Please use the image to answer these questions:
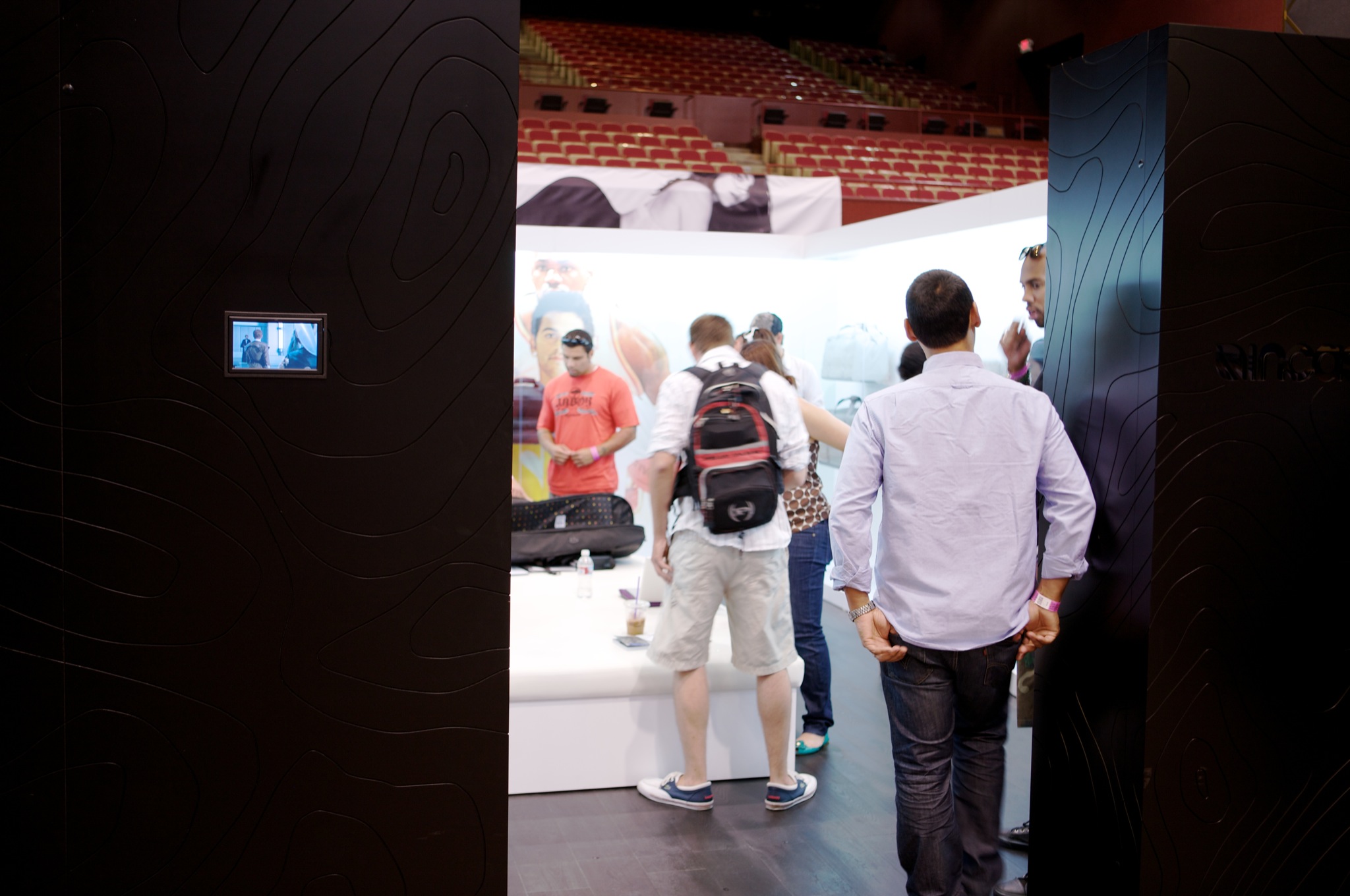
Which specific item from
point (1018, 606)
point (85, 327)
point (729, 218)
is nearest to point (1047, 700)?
point (1018, 606)

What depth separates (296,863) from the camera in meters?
1.81

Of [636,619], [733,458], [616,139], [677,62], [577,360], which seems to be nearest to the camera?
[733,458]

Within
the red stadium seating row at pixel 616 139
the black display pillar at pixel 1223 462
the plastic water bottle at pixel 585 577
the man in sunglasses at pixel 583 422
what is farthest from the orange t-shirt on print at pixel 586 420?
the red stadium seating row at pixel 616 139

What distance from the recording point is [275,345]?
5.74 feet

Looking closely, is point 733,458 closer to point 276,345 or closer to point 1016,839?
point 1016,839

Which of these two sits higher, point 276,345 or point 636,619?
point 276,345

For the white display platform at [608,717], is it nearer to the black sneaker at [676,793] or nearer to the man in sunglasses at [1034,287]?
the black sneaker at [676,793]

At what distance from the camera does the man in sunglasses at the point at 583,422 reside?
193 inches

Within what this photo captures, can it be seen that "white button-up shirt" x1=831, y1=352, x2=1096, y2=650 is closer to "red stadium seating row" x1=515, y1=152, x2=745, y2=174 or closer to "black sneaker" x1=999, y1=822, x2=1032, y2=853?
"black sneaker" x1=999, y1=822, x2=1032, y2=853

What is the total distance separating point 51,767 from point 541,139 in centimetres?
886

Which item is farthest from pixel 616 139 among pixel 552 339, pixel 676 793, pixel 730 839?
pixel 730 839

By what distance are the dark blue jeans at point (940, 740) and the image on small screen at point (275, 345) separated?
4.03 ft

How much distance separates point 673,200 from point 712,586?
16.0 ft

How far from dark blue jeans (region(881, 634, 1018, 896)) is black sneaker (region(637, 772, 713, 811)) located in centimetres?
97
